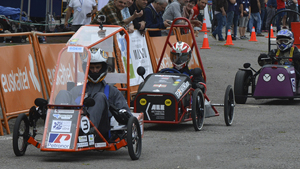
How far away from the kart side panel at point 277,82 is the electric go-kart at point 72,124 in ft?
17.2

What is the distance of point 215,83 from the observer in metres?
14.9

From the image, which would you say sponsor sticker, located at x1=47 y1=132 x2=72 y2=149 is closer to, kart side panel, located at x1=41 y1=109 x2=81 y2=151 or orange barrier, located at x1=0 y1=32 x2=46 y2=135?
kart side panel, located at x1=41 y1=109 x2=81 y2=151

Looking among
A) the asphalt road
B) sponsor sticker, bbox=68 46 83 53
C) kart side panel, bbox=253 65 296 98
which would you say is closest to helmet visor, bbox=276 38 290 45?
kart side panel, bbox=253 65 296 98

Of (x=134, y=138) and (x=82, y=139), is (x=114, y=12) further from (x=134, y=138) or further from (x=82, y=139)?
(x=82, y=139)

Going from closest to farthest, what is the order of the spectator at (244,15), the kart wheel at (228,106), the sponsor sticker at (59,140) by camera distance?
the sponsor sticker at (59,140) < the kart wheel at (228,106) < the spectator at (244,15)

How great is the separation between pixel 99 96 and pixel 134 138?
62 cm

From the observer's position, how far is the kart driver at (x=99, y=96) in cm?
662

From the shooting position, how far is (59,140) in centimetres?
629

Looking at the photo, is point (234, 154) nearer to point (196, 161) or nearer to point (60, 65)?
point (196, 161)

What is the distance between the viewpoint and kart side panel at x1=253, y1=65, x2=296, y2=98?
38.5ft

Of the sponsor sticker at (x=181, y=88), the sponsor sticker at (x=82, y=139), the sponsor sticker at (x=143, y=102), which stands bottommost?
the sponsor sticker at (x=143, y=102)

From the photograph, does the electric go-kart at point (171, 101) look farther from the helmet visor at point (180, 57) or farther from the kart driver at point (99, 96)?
the kart driver at point (99, 96)

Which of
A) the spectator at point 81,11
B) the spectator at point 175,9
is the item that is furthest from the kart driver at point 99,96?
the spectator at point 175,9

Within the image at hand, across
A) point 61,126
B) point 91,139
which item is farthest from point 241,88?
point 61,126
